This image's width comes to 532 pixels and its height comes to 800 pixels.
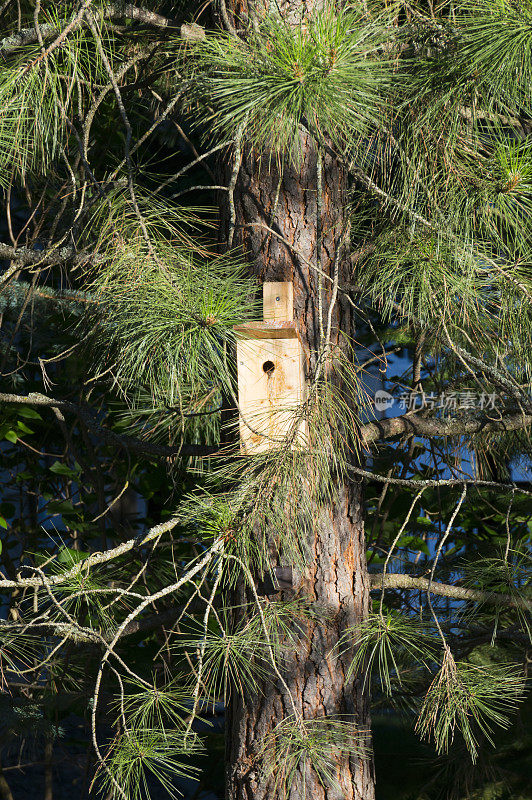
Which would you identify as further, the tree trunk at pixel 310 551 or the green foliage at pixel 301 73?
the tree trunk at pixel 310 551

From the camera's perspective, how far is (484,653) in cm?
159

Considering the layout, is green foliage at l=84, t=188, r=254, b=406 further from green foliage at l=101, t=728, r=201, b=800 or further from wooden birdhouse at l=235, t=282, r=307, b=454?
green foliage at l=101, t=728, r=201, b=800

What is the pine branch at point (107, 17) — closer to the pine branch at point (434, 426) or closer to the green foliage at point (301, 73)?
the green foliage at point (301, 73)

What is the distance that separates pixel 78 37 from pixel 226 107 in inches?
18.3

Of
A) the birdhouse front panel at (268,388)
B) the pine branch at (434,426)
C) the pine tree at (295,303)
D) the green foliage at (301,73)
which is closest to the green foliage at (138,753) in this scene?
the pine tree at (295,303)

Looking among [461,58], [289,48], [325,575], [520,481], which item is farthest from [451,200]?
[520,481]

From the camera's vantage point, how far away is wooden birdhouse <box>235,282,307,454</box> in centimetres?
108

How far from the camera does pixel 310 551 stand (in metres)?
1.23

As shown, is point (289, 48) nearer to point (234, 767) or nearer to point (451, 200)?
point (451, 200)

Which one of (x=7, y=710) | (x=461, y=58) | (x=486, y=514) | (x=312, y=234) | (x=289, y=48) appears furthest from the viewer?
(x=486, y=514)

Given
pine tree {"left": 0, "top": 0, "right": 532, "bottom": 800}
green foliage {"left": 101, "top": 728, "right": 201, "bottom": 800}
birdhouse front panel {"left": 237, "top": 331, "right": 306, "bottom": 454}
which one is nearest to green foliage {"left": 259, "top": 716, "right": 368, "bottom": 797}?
pine tree {"left": 0, "top": 0, "right": 532, "bottom": 800}

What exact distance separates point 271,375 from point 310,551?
293mm

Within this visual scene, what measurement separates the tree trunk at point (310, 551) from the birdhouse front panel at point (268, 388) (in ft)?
0.42

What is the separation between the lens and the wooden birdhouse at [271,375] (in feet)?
3.53
